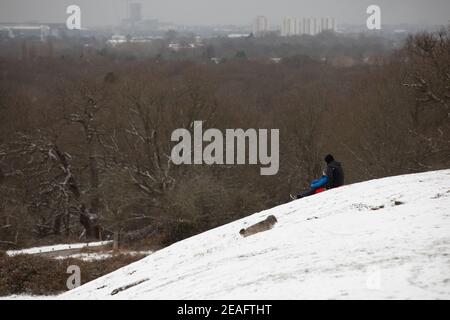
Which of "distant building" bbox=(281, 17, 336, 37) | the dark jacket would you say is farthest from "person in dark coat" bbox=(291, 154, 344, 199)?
"distant building" bbox=(281, 17, 336, 37)

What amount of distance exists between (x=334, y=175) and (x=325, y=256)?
9002 mm

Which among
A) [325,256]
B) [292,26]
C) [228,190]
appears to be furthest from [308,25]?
[325,256]

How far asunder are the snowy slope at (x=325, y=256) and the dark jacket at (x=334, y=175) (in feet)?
4.28

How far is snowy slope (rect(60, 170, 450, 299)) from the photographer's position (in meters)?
10.0

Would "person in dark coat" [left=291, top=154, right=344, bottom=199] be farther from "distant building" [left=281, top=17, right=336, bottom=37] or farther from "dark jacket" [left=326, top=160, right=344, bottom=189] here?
"distant building" [left=281, top=17, right=336, bottom=37]

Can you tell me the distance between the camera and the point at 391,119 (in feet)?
138

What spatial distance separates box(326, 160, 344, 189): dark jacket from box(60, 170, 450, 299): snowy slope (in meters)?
1.30

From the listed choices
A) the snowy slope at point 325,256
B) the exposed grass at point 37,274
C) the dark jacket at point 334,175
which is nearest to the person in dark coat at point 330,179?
the dark jacket at point 334,175

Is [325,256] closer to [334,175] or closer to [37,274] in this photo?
[334,175]

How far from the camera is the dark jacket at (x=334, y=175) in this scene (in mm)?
20578

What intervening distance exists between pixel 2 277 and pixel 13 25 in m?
125

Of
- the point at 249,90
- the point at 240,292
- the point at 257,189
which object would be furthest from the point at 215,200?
the point at 249,90

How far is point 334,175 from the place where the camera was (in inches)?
816
